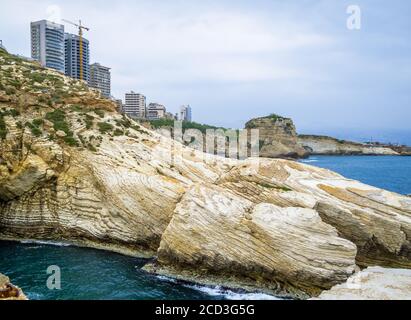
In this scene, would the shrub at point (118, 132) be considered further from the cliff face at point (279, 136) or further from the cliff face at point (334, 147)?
the cliff face at point (334, 147)

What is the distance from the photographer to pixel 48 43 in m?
120

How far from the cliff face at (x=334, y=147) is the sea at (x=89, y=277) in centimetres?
14167

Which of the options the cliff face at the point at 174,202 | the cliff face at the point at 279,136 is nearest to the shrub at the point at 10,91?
the cliff face at the point at 174,202

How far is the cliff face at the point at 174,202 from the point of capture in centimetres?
2570

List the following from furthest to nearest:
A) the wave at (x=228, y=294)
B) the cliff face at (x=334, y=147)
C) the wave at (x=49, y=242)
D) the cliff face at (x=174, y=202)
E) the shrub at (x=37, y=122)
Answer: the cliff face at (x=334, y=147) < the shrub at (x=37, y=122) < the wave at (x=49, y=242) < the cliff face at (x=174, y=202) < the wave at (x=228, y=294)

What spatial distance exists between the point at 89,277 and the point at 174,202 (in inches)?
342

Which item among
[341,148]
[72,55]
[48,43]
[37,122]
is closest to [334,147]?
[341,148]

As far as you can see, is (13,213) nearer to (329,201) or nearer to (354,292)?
(329,201)

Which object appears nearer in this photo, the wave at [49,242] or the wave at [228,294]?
the wave at [228,294]

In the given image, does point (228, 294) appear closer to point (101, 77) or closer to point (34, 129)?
point (34, 129)

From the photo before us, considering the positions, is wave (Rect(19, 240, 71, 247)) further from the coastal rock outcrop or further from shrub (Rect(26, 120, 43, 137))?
the coastal rock outcrop

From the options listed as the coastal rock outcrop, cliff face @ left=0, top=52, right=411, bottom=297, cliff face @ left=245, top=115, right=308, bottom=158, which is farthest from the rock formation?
cliff face @ left=245, top=115, right=308, bottom=158

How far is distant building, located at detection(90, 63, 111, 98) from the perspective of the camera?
167m

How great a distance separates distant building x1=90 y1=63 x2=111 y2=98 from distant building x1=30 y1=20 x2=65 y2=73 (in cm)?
3727
